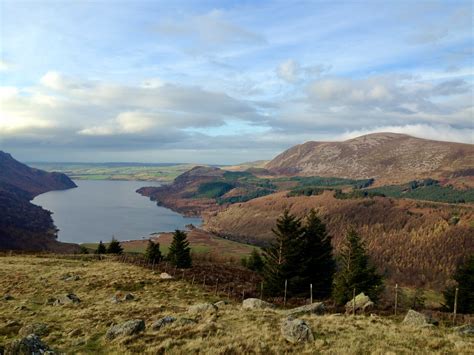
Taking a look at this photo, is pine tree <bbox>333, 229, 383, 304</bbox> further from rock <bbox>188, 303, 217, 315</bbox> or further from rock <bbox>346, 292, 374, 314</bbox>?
rock <bbox>188, 303, 217, 315</bbox>

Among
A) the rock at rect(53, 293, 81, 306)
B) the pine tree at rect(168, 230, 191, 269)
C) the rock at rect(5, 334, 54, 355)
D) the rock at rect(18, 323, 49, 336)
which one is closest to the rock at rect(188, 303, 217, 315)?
the rock at rect(18, 323, 49, 336)

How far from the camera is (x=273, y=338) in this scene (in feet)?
64.6

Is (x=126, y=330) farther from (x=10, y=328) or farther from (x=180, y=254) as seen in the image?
(x=180, y=254)

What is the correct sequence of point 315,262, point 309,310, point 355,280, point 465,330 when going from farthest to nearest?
point 315,262
point 355,280
point 309,310
point 465,330

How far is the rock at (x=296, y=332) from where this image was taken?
63.3ft

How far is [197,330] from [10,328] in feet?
44.5

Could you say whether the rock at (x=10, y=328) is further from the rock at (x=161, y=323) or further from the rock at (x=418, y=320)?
the rock at (x=418, y=320)

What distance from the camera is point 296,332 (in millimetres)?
19672

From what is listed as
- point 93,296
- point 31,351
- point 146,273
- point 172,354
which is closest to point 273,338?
point 172,354

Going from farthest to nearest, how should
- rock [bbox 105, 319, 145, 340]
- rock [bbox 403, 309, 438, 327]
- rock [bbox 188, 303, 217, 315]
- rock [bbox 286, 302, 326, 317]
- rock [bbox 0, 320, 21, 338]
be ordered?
rock [bbox 286, 302, 326, 317] → rock [bbox 188, 303, 217, 315] → rock [bbox 403, 309, 438, 327] → rock [bbox 0, 320, 21, 338] → rock [bbox 105, 319, 145, 340]

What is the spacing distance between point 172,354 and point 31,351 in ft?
20.2

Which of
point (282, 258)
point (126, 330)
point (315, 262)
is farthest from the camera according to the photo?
point (315, 262)

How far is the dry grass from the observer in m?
18.2

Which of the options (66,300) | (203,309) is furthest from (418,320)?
(66,300)
